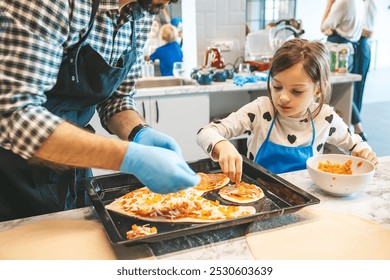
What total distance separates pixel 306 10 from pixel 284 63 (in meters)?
5.88

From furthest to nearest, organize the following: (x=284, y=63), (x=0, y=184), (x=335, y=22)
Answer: (x=335, y=22)
(x=284, y=63)
(x=0, y=184)

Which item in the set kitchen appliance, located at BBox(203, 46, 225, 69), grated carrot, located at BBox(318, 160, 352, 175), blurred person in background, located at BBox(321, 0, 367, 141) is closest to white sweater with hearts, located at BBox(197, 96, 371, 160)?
grated carrot, located at BBox(318, 160, 352, 175)

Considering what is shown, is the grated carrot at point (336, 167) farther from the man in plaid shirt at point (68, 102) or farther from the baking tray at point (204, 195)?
the man in plaid shirt at point (68, 102)

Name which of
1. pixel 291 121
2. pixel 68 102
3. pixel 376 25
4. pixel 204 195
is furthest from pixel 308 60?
pixel 376 25

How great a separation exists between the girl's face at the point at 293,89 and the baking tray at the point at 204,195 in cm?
28

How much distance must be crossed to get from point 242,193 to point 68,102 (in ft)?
1.89

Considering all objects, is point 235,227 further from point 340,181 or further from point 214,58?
point 214,58

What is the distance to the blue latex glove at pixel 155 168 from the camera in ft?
2.95

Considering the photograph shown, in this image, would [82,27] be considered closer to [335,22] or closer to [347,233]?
[347,233]

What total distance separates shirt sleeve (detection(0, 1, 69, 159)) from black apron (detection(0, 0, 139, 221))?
0.19m

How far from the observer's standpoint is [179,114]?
8.66 feet

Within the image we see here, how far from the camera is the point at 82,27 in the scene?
0.99 meters

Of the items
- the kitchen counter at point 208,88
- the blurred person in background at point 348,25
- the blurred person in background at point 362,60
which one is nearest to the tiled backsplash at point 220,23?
the kitchen counter at point 208,88

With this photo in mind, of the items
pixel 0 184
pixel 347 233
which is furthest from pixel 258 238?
pixel 0 184
